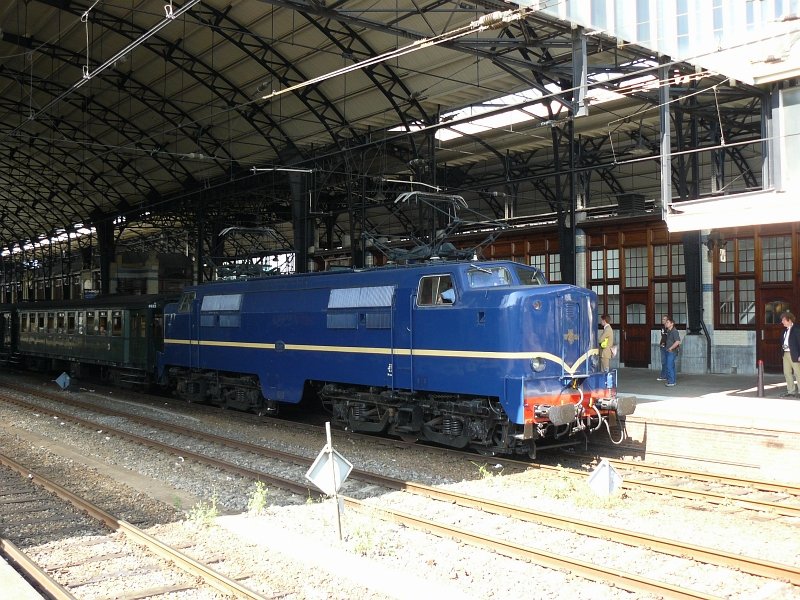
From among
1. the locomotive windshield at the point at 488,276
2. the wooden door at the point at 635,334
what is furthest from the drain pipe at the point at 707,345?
the locomotive windshield at the point at 488,276

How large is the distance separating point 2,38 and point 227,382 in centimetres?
1590

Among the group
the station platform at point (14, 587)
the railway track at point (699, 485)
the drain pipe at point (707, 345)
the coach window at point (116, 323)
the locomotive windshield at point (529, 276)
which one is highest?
the locomotive windshield at point (529, 276)

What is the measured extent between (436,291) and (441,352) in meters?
1.06

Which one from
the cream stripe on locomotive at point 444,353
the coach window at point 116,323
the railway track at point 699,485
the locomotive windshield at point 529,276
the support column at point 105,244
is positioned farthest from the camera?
the support column at point 105,244

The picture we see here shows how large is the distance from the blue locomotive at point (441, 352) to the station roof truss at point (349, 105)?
189 inches

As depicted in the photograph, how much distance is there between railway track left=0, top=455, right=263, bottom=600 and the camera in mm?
6422

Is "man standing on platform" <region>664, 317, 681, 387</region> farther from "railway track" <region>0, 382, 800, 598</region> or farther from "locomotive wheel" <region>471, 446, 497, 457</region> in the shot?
"railway track" <region>0, 382, 800, 598</region>

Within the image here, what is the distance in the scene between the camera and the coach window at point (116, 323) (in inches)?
853

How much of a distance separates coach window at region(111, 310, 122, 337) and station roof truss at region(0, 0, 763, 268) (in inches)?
215

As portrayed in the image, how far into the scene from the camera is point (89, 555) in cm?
738

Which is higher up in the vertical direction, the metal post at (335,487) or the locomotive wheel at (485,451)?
the metal post at (335,487)

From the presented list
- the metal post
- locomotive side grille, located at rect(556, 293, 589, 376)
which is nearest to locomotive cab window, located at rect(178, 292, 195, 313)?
locomotive side grille, located at rect(556, 293, 589, 376)

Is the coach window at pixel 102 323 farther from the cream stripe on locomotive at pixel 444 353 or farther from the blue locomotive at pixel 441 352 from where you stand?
the cream stripe on locomotive at pixel 444 353

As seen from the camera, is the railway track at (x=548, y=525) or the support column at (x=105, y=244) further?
the support column at (x=105, y=244)
